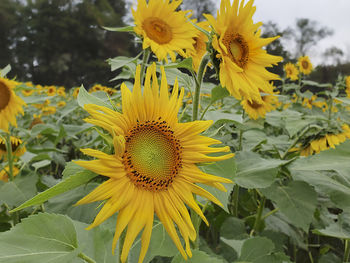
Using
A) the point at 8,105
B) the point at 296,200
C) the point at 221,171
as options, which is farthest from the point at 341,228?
the point at 8,105

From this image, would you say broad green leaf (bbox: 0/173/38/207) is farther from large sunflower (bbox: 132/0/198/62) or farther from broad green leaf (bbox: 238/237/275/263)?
broad green leaf (bbox: 238/237/275/263)

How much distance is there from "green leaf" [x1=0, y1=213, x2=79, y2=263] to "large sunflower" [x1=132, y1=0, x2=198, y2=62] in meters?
0.87

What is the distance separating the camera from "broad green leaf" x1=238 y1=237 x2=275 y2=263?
114cm

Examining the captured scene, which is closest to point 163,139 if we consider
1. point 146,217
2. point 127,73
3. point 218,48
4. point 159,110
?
point 159,110

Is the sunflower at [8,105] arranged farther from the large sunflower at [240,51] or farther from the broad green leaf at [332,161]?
the broad green leaf at [332,161]

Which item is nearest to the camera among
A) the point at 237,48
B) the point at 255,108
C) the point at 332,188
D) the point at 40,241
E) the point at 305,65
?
the point at 40,241

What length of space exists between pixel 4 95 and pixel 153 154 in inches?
44.6

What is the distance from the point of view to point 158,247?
89 cm

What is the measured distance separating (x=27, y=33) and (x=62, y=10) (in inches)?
104

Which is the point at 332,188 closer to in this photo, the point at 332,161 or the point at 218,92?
the point at 332,161

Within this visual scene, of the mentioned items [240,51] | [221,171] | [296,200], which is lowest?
[296,200]

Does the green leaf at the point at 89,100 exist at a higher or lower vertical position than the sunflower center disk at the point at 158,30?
lower

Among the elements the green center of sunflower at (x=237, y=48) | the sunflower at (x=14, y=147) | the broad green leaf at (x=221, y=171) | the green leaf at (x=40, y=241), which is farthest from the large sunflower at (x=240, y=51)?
the sunflower at (x=14, y=147)

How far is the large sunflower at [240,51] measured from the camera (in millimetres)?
911
